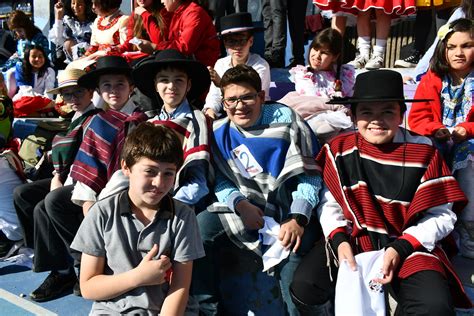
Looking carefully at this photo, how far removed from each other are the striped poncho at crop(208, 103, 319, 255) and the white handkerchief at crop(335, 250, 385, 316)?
0.58 metres

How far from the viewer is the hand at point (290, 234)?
2689mm

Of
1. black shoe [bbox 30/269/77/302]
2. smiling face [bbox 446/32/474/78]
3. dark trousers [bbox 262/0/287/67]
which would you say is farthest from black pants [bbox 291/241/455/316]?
dark trousers [bbox 262/0/287/67]

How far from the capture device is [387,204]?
2.57m

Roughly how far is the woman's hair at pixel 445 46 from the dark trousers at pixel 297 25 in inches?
111

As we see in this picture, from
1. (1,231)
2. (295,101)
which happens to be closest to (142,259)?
(295,101)

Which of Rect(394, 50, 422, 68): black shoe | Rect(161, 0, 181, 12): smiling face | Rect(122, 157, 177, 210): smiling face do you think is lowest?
Rect(122, 157, 177, 210): smiling face

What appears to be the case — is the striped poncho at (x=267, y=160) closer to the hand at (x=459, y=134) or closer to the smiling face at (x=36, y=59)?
the hand at (x=459, y=134)

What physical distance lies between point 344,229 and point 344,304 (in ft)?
1.32

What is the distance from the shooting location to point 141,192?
7.66ft

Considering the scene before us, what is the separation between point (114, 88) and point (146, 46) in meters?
1.26

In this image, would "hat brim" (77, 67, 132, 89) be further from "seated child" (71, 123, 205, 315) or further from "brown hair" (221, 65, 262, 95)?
"seated child" (71, 123, 205, 315)

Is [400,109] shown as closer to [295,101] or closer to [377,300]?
[377,300]

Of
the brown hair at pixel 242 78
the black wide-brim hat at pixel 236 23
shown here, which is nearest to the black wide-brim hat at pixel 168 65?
the brown hair at pixel 242 78

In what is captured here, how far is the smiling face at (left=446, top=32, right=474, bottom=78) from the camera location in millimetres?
3043
